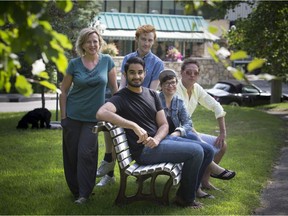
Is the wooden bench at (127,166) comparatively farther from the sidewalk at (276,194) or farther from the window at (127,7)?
the window at (127,7)

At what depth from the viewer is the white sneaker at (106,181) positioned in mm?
7169

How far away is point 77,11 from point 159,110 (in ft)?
34.9

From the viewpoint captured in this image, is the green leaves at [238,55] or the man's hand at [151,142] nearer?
the green leaves at [238,55]

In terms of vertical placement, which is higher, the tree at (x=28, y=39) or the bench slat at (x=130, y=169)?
the tree at (x=28, y=39)

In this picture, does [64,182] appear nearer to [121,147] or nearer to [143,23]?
[121,147]

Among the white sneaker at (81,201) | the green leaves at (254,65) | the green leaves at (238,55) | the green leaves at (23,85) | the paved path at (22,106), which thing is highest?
the green leaves at (238,55)

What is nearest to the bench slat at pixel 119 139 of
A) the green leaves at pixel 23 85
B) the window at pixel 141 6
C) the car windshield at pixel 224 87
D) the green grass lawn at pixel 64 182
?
the green grass lawn at pixel 64 182

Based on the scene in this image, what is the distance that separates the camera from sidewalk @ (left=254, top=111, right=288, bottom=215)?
6.46 meters

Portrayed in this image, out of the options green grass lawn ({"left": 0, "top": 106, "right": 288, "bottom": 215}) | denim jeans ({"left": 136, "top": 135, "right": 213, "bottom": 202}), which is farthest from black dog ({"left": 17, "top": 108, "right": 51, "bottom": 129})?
denim jeans ({"left": 136, "top": 135, "right": 213, "bottom": 202})

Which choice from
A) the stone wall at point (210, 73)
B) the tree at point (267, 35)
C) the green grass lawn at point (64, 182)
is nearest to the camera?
the green grass lawn at point (64, 182)

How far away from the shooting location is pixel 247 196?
23.0 feet

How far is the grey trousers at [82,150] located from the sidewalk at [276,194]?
6.38 feet

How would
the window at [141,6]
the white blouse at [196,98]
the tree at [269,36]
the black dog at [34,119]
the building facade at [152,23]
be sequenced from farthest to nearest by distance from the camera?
the window at [141,6], the building facade at [152,23], the tree at [269,36], the black dog at [34,119], the white blouse at [196,98]

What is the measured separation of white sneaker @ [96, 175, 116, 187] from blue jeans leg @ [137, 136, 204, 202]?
1.26 metres
